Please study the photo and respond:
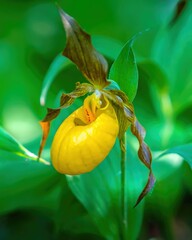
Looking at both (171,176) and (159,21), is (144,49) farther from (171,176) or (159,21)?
(171,176)

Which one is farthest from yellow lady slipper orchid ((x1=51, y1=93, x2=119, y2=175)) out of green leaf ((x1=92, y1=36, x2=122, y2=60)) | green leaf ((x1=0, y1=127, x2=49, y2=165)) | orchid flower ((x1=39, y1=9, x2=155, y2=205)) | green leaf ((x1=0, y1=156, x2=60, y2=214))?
green leaf ((x1=92, y1=36, x2=122, y2=60))

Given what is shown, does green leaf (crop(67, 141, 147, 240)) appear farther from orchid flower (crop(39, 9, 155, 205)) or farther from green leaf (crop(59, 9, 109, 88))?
green leaf (crop(59, 9, 109, 88))

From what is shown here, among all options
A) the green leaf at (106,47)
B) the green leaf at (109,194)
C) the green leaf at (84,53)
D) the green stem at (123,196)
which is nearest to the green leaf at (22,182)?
the green leaf at (109,194)

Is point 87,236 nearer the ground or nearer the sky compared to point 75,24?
nearer the ground

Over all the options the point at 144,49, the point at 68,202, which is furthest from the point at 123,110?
the point at 144,49

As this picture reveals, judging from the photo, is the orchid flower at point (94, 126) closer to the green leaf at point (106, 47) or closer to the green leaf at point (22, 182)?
the green leaf at point (22, 182)

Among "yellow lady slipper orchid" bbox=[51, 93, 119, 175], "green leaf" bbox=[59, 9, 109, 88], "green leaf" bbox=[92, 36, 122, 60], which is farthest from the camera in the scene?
"green leaf" bbox=[92, 36, 122, 60]
